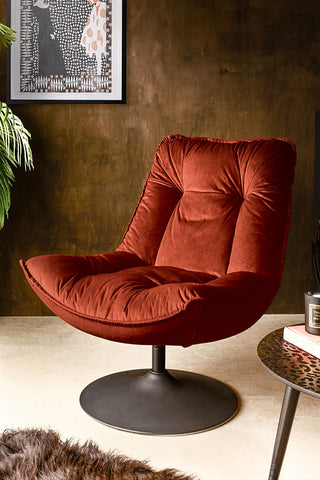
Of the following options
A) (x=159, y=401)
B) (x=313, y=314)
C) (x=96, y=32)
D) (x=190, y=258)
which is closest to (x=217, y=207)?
(x=190, y=258)

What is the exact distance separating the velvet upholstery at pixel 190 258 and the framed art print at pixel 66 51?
2.56ft

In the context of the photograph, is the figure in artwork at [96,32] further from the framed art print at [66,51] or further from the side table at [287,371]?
the side table at [287,371]

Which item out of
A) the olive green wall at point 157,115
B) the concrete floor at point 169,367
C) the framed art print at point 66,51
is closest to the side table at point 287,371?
the concrete floor at point 169,367

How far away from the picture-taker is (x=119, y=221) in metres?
2.94

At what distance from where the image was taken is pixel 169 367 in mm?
2232

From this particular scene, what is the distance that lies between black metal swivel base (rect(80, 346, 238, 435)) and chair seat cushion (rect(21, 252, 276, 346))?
12.5 inches

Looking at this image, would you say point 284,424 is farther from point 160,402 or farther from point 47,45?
point 47,45

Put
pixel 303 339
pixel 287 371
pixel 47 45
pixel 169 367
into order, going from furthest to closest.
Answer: pixel 47 45 → pixel 169 367 → pixel 303 339 → pixel 287 371

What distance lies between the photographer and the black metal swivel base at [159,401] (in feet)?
5.63

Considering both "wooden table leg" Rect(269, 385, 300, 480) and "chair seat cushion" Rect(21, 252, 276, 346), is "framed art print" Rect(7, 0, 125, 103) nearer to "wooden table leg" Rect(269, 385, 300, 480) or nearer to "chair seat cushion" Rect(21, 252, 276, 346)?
"chair seat cushion" Rect(21, 252, 276, 346)

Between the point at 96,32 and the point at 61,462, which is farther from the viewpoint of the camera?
the point at 96,32

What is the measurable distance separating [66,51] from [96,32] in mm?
187

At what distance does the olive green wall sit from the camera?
281 cm

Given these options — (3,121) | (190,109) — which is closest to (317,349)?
(3,121)
